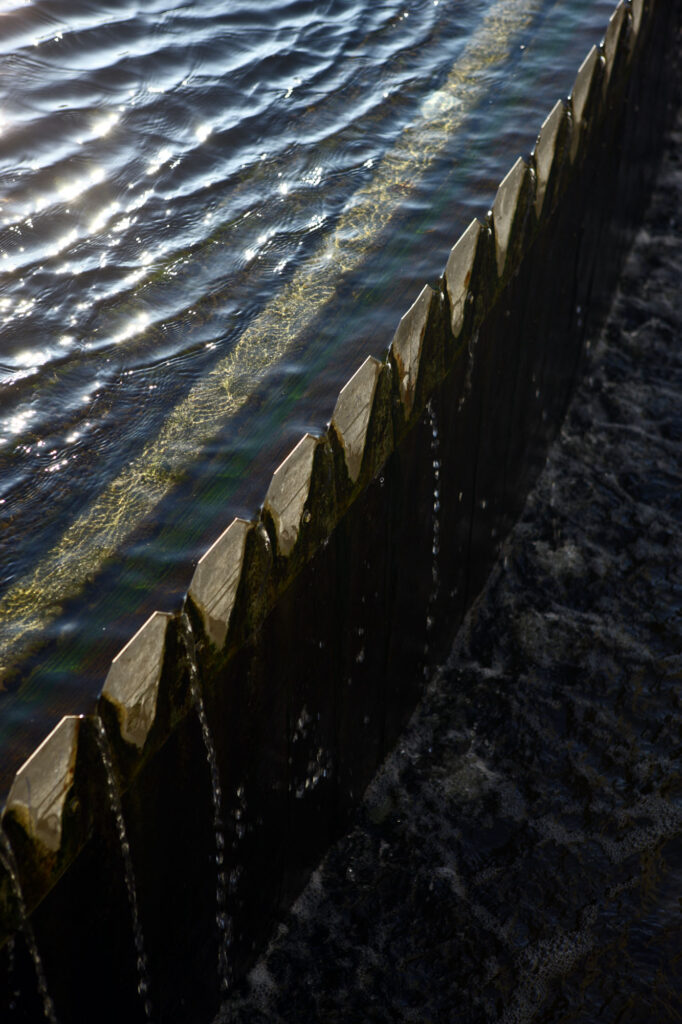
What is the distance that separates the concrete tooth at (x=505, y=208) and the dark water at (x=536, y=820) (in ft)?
3.99

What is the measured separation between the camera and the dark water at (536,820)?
239 cm

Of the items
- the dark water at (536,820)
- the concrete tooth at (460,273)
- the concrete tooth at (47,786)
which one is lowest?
the dark water at (536,820)

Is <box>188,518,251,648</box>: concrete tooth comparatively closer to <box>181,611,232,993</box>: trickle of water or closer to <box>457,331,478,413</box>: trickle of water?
<box>181,611,232,993</box>: trickle of water

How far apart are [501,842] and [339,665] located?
29.6 inches

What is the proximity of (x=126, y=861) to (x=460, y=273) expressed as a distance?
166 centimetres

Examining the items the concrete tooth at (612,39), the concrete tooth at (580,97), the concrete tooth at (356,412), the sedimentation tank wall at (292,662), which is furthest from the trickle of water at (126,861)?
the concrete tooth at (612,39)

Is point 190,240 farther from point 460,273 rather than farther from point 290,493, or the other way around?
point 290,493

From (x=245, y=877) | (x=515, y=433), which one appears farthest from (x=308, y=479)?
(x=515, y=433)

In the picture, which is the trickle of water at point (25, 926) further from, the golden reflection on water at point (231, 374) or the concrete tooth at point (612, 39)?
the concrete tooth at point (612, 39)

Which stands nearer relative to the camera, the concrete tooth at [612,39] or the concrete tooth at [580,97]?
the concrete tooth at [580,97]

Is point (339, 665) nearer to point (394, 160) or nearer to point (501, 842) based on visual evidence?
point (501, 842)

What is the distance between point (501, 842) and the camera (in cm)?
272

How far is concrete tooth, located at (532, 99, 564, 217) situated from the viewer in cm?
314

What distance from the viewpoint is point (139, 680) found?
1.55 meters
